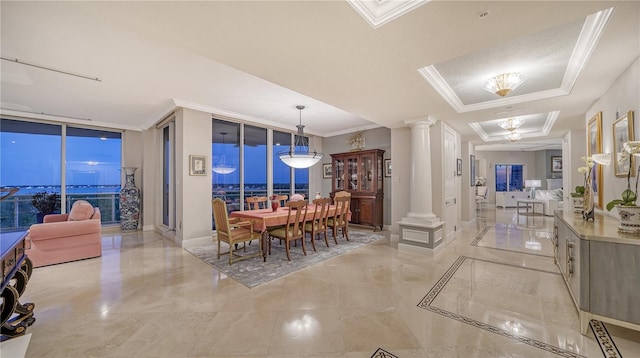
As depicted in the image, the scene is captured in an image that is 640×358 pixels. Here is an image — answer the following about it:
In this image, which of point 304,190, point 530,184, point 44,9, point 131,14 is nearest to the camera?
point 131,14

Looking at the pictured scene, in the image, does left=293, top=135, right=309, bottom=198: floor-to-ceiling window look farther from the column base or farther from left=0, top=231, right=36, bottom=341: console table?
left=0, top=231, right=36, bottom=341: console table

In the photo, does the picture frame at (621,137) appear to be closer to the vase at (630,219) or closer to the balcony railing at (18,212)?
the vase at (630,219)

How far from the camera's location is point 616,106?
284 centimetres

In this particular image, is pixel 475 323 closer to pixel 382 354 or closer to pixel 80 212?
pixel 382 354

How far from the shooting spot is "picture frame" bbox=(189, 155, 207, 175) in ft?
15.7

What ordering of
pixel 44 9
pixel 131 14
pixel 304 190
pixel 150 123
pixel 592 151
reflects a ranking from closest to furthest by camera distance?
pixel 131 14 < pixel 44 9 < pixel 592 151 < pixel 150 123 < pixel 304 190

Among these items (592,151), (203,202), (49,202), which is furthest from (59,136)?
(592,151)

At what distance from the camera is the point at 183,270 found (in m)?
3.45

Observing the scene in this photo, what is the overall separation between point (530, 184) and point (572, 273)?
8.88 metres

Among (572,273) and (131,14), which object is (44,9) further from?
(572,273)

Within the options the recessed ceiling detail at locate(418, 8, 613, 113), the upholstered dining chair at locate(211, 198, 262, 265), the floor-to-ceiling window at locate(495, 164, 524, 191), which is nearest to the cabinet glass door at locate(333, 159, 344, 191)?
the upholstered dining chair at locate(211, 198, 262, 265)

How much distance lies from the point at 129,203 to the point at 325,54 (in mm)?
6370

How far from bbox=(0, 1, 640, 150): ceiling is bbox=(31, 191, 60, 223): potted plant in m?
1.87

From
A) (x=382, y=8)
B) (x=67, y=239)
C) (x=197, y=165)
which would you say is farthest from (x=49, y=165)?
(x=382, y=8)
